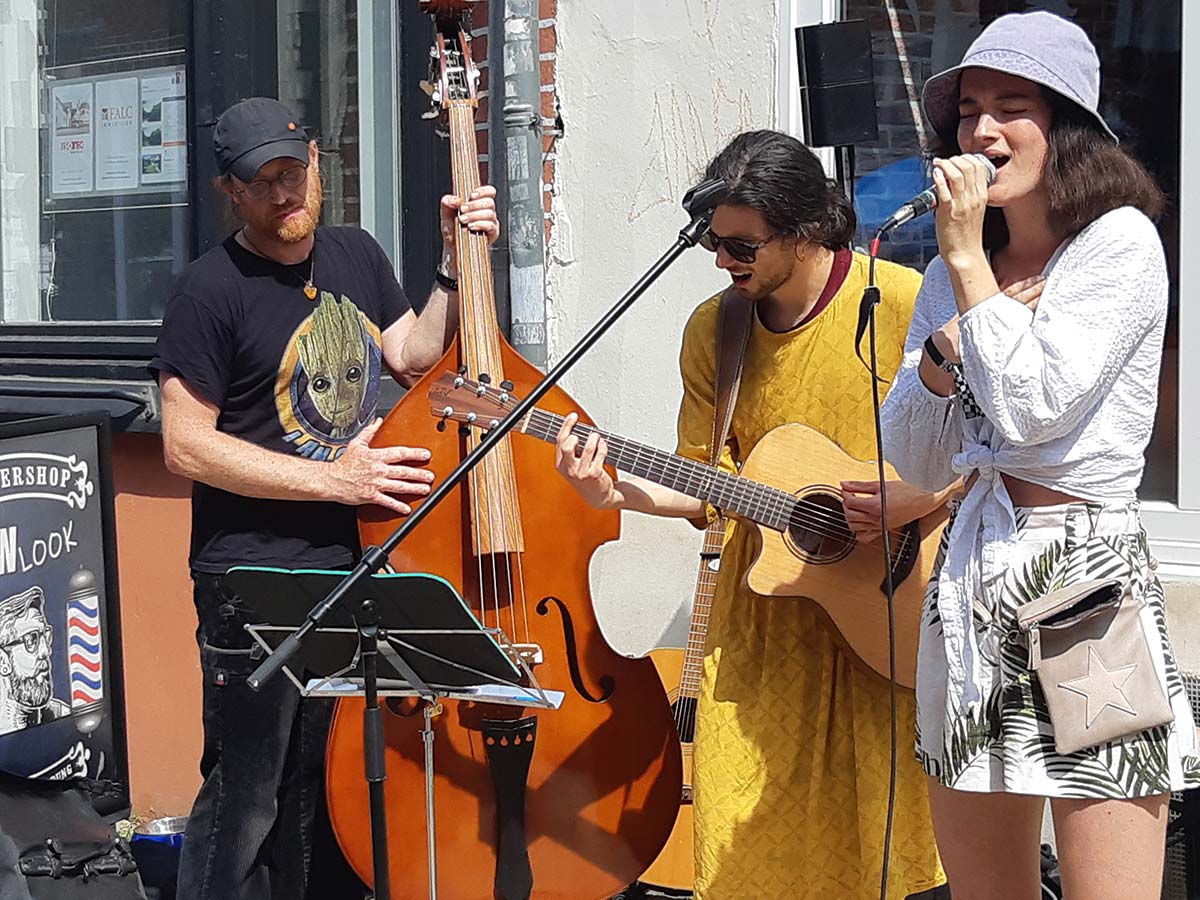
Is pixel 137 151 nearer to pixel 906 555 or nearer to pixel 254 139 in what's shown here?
pixel 254 139

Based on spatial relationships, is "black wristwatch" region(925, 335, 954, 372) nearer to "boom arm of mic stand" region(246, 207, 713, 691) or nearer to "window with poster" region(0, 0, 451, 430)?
"boom arm of mic stand" region(246, 207, 713, 691)

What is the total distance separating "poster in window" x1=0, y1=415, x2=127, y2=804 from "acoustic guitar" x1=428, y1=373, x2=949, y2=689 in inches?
51.0

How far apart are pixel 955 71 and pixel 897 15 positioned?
6.35 feet

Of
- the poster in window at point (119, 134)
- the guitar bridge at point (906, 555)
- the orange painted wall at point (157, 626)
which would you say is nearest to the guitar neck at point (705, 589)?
the guitar bridge at point (906, 555)

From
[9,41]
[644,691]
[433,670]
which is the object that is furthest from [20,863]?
[9,41]

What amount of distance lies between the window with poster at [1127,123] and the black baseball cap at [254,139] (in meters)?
1.52

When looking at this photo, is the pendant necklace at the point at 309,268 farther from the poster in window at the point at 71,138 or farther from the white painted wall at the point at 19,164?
the white painted wall at the point at 19,164

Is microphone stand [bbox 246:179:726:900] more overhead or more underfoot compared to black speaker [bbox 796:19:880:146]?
more underfoot

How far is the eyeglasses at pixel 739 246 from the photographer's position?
2.93 metres

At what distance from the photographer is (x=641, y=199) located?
4.52 metres

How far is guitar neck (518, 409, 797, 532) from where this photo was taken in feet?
9.87

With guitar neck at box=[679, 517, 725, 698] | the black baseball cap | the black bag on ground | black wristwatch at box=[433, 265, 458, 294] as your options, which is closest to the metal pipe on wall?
black wristwatch at box=[433, 265, 458, 294]

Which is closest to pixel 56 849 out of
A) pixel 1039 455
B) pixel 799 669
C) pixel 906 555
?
pixel 799 669

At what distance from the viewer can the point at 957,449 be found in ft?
8.59
